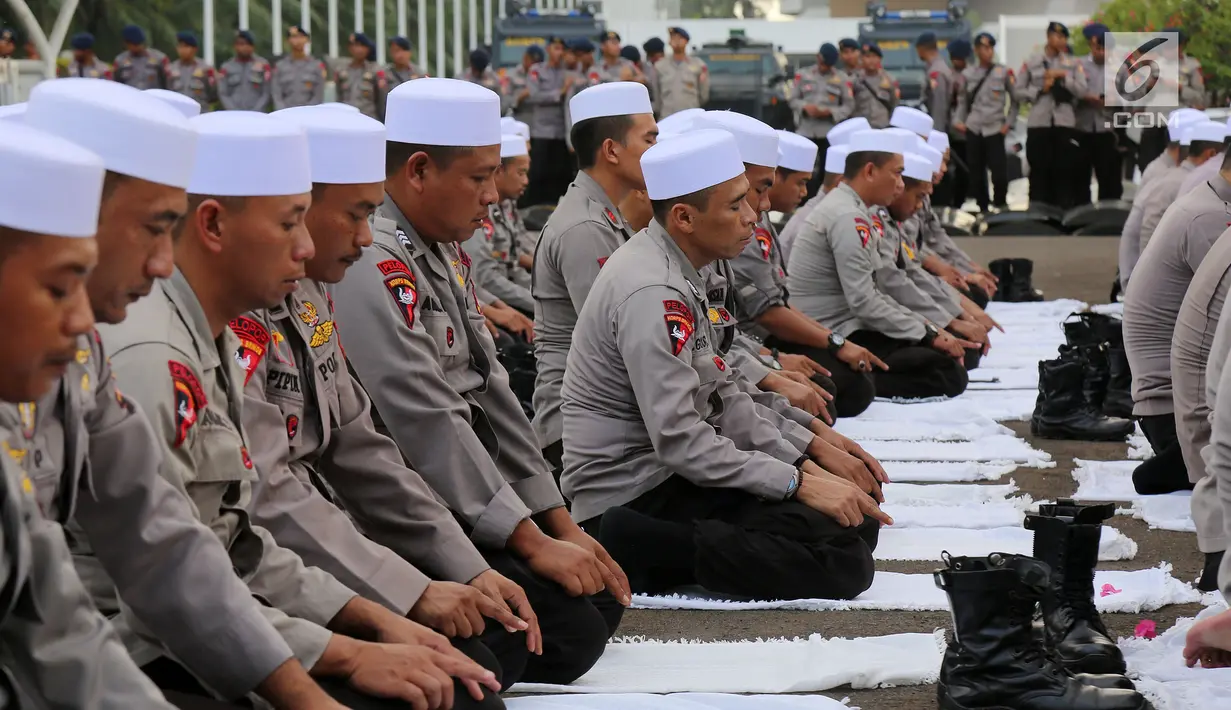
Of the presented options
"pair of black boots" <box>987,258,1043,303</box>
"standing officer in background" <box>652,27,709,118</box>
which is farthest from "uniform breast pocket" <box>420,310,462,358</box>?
"standing officer in background" <box>652,27,709,118</box>

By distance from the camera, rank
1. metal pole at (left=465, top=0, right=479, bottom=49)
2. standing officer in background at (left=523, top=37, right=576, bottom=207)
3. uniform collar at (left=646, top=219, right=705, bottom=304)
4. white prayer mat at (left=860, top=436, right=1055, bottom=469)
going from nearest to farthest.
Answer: uniform collar at (left=646, top=219, right=705, bottom=304) < white prayer mat at (left=860, top=436, right=1055, bottom=469) < standing officer in background at (left=523, top=37, right=576, bottom=207) < metal pole at (left=465, top=0, right=479, bottom=49)

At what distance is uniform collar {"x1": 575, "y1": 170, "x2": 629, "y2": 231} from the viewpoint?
4.34 meters

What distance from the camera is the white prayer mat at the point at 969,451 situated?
17.0ft

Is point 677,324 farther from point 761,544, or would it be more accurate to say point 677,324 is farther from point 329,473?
point 329,473

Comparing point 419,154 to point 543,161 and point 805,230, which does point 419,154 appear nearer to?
point 805,230

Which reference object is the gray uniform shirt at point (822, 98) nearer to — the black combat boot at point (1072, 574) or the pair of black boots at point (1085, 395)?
the pair of black boots at point (1085, 395)

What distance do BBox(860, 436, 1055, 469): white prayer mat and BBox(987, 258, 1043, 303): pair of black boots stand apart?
415 cm

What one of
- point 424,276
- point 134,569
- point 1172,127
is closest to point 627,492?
point 424,276

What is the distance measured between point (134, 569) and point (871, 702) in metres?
1.47

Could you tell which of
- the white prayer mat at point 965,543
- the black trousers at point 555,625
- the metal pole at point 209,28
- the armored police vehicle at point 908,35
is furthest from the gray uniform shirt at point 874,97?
the black trousers at point 555,625

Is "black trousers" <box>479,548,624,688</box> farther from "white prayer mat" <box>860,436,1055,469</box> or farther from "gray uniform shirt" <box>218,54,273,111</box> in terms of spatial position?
"gray uniform shirt" <box>218,54,273,111</box>

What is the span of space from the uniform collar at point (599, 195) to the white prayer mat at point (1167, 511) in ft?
5.18

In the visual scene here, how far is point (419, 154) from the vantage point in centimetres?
303

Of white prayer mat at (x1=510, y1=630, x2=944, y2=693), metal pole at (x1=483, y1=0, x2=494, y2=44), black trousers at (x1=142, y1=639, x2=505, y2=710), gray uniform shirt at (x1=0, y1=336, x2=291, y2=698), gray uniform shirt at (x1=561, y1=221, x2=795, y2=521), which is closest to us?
gray uniform shirt at (x1=0, y1=336, x2=291, y2=698)
